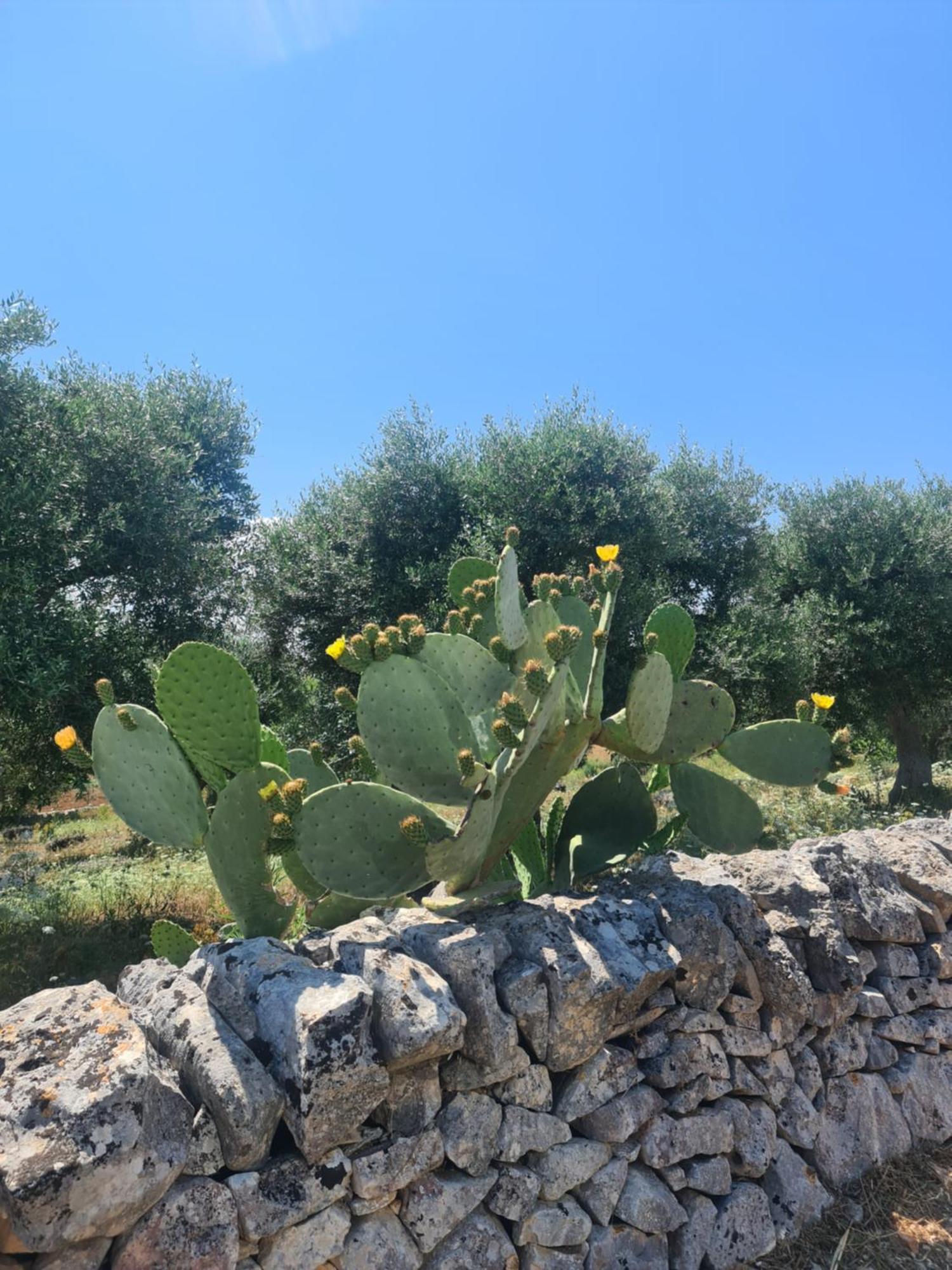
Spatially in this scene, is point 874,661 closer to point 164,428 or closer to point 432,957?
point 164,428

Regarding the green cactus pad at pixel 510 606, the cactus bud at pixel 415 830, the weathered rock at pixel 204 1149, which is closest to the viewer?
the weathered rock at pixel 204 1149

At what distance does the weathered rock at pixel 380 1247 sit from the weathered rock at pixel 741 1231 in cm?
112

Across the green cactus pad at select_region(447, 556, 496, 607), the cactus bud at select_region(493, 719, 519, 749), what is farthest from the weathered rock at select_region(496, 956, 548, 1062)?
the green cactus pad at select_region(447, 556, 496, 607)

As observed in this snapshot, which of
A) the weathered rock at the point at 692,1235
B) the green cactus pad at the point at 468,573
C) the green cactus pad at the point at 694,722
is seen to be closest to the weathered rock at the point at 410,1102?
the weathered rock at the point at 692,1235

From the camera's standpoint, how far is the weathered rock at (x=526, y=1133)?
2.27m

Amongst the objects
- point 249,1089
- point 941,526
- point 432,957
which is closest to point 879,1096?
point 432,957

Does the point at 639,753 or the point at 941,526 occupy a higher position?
the point at 941,526

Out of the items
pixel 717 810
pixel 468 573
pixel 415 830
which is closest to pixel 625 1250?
pixel 415 830

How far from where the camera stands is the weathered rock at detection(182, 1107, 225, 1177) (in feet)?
5.94

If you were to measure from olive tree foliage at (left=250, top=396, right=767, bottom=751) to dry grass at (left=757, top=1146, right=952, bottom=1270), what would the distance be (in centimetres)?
662

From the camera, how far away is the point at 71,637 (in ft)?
24.0

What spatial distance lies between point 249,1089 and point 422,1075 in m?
0.51

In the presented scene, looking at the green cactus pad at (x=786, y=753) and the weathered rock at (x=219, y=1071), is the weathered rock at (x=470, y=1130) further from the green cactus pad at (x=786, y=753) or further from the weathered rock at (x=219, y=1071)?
the green cactus pad at (x=786, y=753)

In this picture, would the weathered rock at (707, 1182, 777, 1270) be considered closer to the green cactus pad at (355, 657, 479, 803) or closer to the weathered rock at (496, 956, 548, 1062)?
the weathered rock at (496, 956, 548, 1062)
